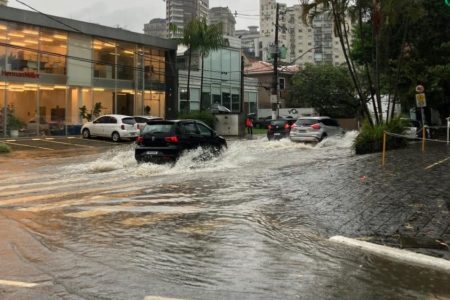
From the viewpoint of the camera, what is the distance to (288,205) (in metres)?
10.6

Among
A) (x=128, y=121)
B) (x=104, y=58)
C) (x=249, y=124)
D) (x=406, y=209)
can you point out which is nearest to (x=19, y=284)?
(x=406, y=209)

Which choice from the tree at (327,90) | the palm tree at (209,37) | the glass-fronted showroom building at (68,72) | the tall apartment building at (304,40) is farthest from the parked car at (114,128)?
the tall apartment building at (304,40)

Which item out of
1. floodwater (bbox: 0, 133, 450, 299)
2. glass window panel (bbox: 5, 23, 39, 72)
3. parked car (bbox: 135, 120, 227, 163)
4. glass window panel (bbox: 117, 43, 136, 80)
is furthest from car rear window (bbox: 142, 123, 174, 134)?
glass window panel (bbox: 117, 43, 136, 80)

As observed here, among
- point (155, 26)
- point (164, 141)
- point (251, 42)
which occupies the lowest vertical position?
Result: point (164, 141)

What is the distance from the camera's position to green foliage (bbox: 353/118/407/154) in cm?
2141

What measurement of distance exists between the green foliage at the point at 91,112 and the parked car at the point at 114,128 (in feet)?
11.8

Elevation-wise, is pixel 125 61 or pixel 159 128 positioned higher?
pixel 125 61

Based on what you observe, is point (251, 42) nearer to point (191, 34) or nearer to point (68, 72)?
point (191, 34)

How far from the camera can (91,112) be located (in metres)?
37.9

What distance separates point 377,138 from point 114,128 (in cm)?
1613

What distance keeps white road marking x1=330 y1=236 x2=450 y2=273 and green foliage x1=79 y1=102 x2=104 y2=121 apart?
31.1 m

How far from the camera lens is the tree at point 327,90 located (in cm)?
5453

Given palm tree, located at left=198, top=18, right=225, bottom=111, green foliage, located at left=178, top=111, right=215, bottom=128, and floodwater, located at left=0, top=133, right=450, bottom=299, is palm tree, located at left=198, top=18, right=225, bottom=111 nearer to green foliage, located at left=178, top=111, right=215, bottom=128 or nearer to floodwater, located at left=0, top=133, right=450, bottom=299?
green foliage, located at left=178, top=111, right=215, bottom=128

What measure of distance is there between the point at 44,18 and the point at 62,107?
18.5ft
